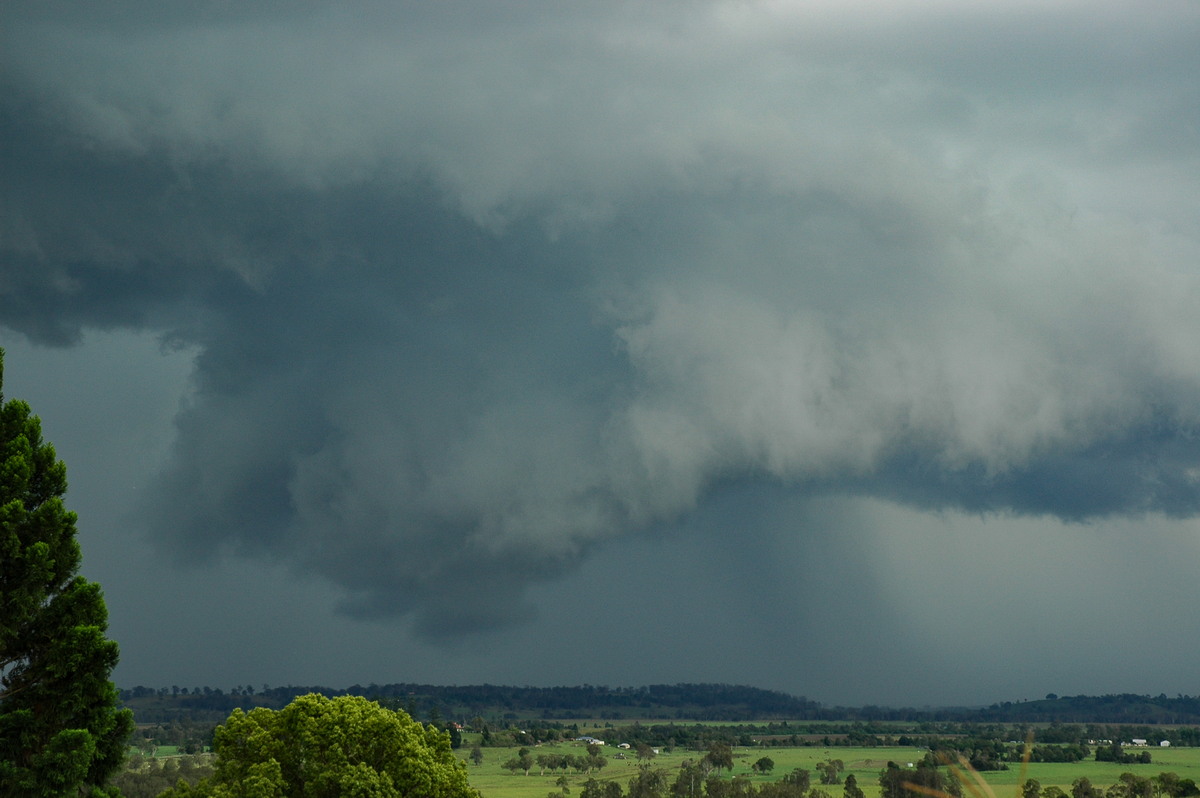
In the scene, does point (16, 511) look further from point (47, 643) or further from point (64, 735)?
point (64, 735)

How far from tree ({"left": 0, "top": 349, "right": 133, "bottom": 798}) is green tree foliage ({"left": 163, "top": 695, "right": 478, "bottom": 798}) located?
9310 mm

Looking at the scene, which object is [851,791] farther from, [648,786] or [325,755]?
[325,755]

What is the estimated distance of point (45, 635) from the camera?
4769cm

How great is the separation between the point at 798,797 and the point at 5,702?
13456 cm

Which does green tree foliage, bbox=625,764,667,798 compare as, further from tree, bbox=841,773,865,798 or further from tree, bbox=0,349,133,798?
tree, bbox=0,349,133,798

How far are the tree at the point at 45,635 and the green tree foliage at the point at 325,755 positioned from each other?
367 inches

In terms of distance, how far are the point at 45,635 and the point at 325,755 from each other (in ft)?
49.9

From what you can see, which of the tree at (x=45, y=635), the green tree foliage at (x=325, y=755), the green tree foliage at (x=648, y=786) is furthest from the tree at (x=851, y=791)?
the tree at (x=45, y=635)

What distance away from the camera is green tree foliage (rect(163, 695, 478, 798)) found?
182ft

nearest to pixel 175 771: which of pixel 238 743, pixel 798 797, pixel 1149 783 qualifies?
pixel 798 797

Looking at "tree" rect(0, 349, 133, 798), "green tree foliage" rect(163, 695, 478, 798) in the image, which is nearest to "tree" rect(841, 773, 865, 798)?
"green tree foliage" rect(163, 695, 478, 798)

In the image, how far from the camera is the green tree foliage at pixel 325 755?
55500 mm

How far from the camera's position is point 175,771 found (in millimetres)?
156250

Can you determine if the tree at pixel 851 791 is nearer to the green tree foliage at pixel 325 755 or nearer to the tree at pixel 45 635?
the green tree foliage at pixel 325 755
